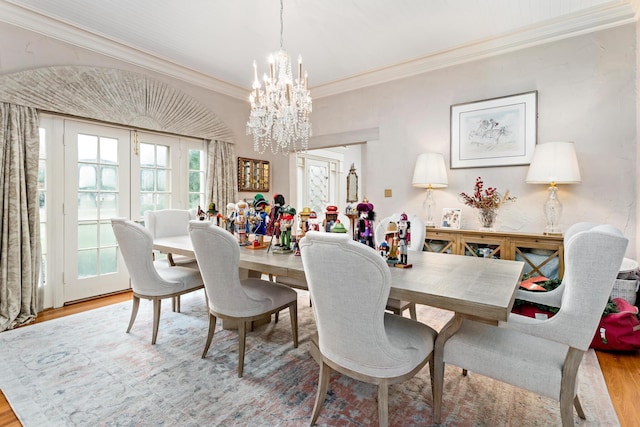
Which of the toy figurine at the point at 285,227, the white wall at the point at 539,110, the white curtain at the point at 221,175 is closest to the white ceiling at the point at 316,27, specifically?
the white wall at the point at 539,110

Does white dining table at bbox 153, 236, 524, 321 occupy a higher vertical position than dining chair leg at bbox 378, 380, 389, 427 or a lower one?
higher

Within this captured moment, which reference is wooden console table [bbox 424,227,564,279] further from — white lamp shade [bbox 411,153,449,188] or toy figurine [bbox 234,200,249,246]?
toy figurine [bbox 234,200,249,246]

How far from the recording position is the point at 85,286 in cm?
333

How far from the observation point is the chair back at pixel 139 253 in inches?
86.0

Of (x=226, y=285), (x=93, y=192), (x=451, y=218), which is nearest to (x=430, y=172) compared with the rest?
(x=451, y=218)

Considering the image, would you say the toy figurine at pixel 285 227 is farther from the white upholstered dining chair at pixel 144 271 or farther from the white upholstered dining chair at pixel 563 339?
the white upholstered dining chair at pixel 563 339

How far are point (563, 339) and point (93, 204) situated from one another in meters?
4.14

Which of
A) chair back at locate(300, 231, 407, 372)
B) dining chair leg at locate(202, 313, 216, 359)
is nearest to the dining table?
chair back at locate(300, 231, 407, 372)

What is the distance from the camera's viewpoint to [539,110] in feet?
9.88

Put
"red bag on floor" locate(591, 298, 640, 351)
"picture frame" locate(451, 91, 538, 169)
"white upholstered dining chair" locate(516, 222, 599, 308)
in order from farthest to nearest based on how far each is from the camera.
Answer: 1. "picture frame" locate(451, 91, 538, 169)
2. "red bag on floor" locate(591, 298, 640, 351)
3. "white upholstered dining chair" locate(516, 222, 599, 308)

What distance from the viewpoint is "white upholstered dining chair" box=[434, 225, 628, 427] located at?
3.66 feet

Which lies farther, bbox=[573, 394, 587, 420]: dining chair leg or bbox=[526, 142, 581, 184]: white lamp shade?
bbox=[526, 142, 581, 184]: white lamp shade

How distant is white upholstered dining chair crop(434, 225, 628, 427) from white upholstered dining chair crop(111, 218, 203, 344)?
1986mm

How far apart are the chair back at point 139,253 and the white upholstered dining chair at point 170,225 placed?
0.69 m
